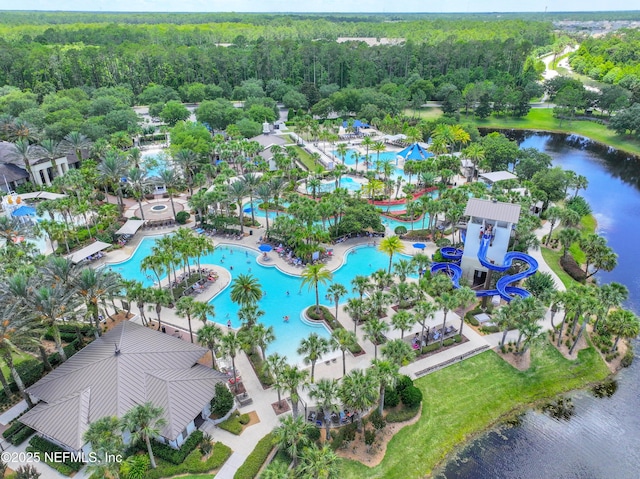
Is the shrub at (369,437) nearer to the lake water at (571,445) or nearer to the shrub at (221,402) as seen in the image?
the lake water at (571,445)

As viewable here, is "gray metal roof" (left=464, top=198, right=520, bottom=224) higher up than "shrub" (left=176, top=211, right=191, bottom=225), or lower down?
higher up

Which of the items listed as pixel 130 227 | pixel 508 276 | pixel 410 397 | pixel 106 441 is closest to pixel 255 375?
pixel 410 397

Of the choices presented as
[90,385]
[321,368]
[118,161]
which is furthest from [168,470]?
[118,161]

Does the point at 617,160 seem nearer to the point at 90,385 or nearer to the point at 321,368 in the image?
the point at 321,368

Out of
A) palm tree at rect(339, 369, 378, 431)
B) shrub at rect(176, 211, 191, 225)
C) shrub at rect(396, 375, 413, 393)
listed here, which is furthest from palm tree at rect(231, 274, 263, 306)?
shrub at rect(176, 211, 191, 225)

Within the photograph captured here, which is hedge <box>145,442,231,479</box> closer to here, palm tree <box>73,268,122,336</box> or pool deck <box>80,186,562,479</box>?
pool deck <box>80,186,562,479</box>

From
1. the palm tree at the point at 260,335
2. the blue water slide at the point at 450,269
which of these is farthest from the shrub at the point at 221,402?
the blue water slide at the point at 450,269
